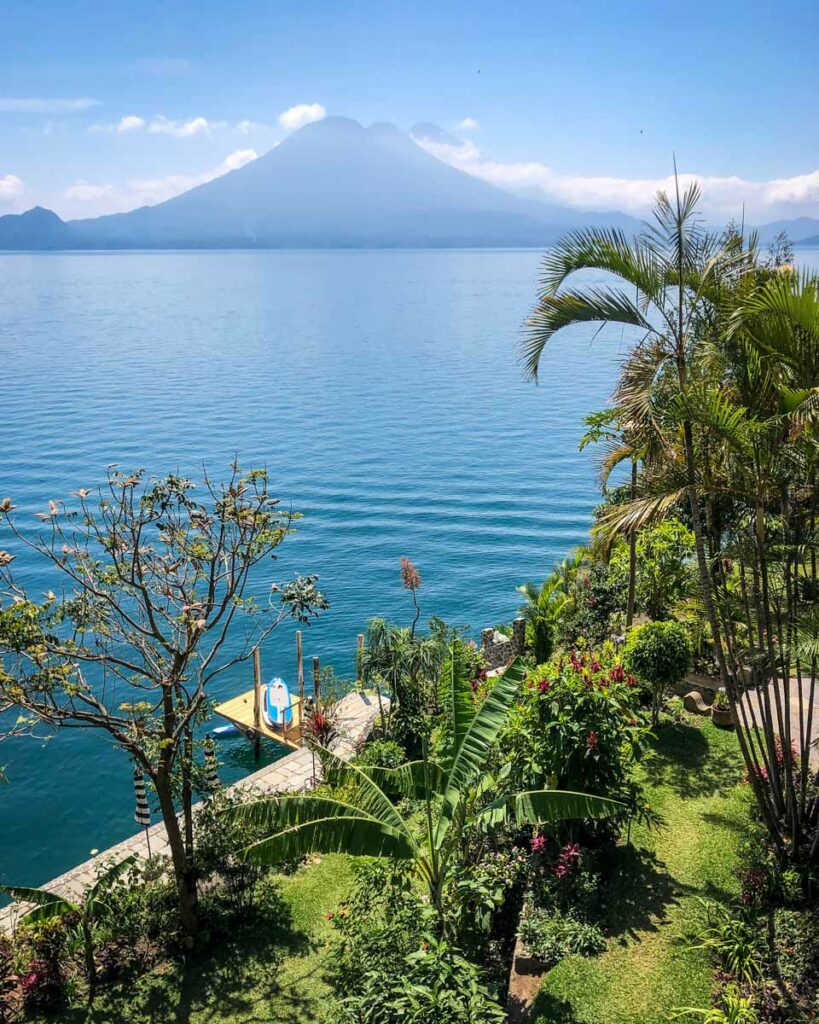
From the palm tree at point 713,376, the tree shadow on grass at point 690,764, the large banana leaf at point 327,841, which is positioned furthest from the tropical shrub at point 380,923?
the tree shadow on grass at point 690,764

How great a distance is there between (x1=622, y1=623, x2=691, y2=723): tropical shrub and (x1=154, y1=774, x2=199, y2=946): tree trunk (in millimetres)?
7839

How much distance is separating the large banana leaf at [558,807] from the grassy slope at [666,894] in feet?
4.80

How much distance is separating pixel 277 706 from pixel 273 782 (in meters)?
5.03

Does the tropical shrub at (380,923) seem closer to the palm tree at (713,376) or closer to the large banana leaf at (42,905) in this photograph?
the large banana leaf at (42,905)

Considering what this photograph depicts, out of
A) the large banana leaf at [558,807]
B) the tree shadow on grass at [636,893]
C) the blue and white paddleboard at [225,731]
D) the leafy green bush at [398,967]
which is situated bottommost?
the blue and white paddleboard at [225,731]

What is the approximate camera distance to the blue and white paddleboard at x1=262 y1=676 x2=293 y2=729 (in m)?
22.6

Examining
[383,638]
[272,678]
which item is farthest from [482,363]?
[383,638]

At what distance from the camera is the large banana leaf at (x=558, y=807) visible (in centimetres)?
970

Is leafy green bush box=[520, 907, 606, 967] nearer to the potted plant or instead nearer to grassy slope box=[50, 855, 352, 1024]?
grassy slope box=[50, 855, 352, 1024]

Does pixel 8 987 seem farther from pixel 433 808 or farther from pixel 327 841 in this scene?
pixel 433 808

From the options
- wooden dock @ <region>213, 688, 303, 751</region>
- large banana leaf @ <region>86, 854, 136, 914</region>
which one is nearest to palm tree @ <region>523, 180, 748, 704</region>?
large banana leaf @ <region>86, 854, 136, 914</region>

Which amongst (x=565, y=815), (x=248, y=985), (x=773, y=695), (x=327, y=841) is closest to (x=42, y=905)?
(x=248, y=985)

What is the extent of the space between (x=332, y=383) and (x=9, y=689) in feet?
193

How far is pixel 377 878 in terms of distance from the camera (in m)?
9.85
